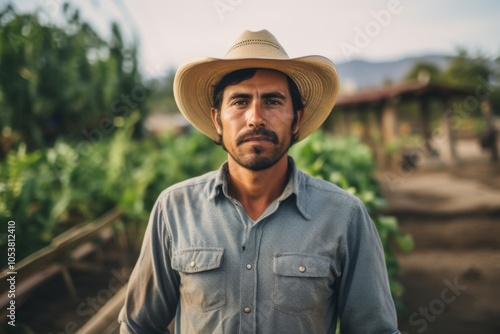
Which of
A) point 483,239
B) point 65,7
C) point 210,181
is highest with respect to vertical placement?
point 65,7

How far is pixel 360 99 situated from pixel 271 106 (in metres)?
16.6

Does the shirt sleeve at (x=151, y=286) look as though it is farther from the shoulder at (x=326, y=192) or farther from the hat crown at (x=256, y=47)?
the hat crown at (x=256, y=47)

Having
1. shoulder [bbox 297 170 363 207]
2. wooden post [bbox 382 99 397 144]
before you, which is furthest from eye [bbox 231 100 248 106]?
wooden post [bbox 382 99 397 144]

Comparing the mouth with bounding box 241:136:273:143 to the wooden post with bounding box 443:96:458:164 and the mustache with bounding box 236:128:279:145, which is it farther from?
the wooden post with bounding box 443:96:458:164

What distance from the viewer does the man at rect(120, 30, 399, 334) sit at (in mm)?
1633

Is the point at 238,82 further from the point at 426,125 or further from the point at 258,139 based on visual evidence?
the point at 426,125

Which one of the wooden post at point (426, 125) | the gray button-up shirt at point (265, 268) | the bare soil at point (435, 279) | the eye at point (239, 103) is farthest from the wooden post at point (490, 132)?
the eye at point (239, 103)

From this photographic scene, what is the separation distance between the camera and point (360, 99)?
1756 cm

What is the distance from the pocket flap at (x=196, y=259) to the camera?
5.59 ft

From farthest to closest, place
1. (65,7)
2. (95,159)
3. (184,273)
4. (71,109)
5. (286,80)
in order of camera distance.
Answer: (71,109) → (65,7) → (95,159) → (286,80) → (184,273)

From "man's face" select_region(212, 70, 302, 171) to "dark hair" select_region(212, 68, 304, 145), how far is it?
0.03 meters

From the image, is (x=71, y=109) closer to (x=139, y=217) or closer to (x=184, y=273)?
(x=139, y=217)

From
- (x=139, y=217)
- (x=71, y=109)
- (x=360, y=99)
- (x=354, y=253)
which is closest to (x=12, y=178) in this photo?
(x=139, y=217)

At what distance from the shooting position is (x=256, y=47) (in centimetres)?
184
